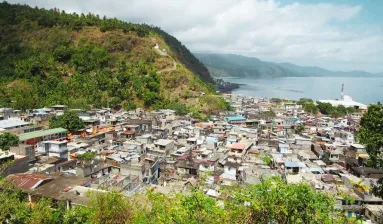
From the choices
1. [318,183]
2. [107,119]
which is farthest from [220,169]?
[107,119]

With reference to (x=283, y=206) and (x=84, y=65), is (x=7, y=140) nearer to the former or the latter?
(x=283, y=206)

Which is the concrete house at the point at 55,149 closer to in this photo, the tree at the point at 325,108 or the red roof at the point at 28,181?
the red roof at the point at 28,181

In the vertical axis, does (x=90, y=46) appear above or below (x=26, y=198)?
above

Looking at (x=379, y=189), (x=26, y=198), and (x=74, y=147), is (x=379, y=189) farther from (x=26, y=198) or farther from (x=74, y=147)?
(x=74, y=147)

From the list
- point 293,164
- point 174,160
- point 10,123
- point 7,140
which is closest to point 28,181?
point 174,160

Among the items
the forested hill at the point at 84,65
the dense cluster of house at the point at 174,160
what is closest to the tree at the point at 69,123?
the dense cluster of house at the point at 174,160

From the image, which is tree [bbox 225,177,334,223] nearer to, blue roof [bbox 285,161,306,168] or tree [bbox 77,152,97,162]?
blue roof [bbox 285,161,306,168]
